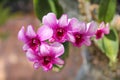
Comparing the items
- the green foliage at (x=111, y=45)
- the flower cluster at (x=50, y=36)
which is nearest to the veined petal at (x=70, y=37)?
the flower cluster at (x=50, y=36)

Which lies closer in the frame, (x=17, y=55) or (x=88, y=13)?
(x=88, y=13)

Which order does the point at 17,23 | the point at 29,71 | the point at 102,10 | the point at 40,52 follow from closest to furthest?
1. the point at 40,52
2. the point at 102,10
3. the point at 29,71
4. the point at 17,23

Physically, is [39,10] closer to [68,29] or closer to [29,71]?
[68,29]

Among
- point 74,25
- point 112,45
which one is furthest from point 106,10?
point 74,25

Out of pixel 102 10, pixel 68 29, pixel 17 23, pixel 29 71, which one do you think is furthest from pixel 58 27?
pixel 17 23

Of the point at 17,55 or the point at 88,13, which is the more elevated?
the point at 88,13

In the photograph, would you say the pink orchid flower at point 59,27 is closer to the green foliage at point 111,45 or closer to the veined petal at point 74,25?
the veined petal at point 74,25

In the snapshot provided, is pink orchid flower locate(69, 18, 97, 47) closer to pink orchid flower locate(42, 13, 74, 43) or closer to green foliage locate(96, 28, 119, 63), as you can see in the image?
pink orchid flower locate(42, 13, 74, 43)

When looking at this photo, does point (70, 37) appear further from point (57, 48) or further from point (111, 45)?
point (111, 45)
